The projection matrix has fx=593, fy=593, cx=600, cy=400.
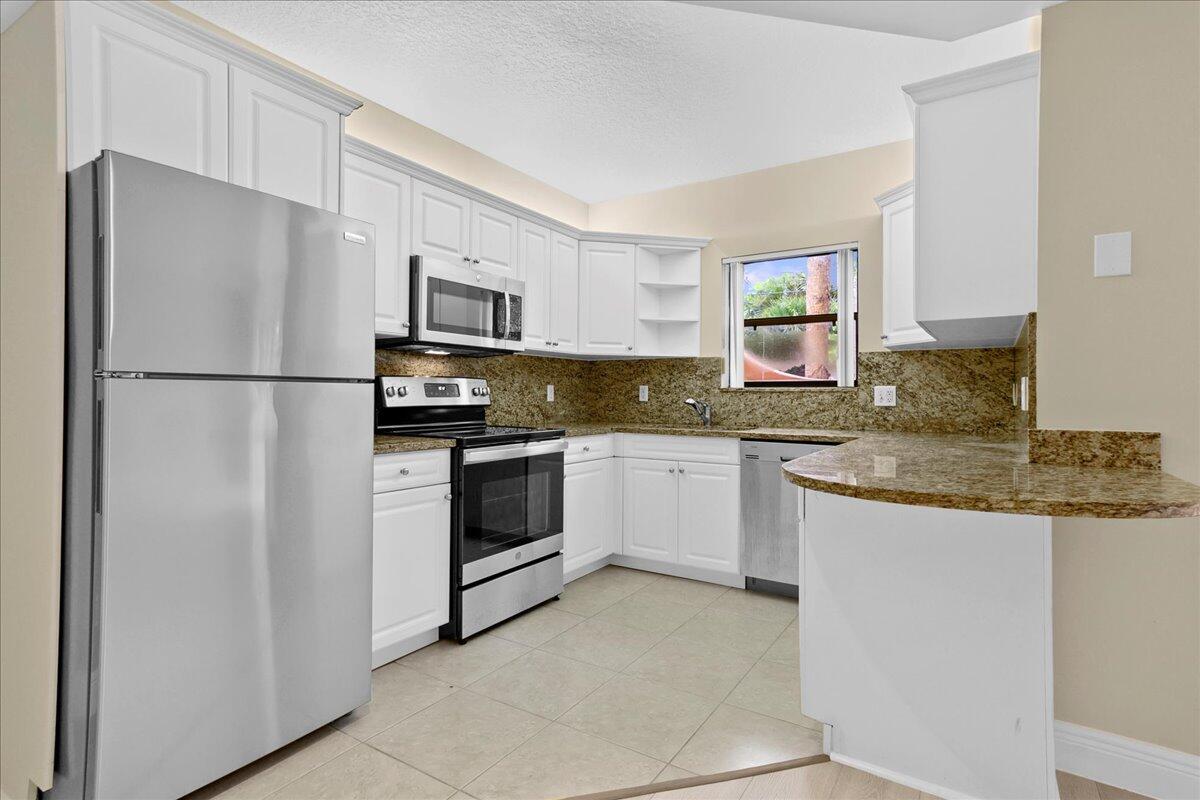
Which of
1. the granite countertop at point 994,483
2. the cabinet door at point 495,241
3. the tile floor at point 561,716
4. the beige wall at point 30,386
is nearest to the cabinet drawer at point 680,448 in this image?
the tile floor at point 561,716

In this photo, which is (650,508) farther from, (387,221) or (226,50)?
(226,50)

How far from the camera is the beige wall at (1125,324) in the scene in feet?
5.33

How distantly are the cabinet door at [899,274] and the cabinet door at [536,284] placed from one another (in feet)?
6.42

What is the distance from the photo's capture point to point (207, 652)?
1619 mm

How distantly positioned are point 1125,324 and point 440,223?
2.74 metres

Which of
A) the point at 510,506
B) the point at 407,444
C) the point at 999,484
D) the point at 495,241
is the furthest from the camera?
the point at 495,241

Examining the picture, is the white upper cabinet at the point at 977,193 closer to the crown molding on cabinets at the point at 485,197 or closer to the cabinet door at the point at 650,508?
the cabinet door at the point at 650,508

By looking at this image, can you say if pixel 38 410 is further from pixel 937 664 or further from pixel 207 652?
pixel 937 664

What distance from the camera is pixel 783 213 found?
3.90 meters

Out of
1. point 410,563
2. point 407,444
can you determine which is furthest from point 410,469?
point 410,563

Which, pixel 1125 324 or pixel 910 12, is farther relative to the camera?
pixel 910 12

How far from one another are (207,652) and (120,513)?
1.49 feet

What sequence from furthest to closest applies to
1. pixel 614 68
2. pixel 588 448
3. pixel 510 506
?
pixel 588 448, pixel 510 506, pixel 614 68

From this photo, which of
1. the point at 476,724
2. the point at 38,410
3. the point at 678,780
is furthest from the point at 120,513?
the point at 678,780
